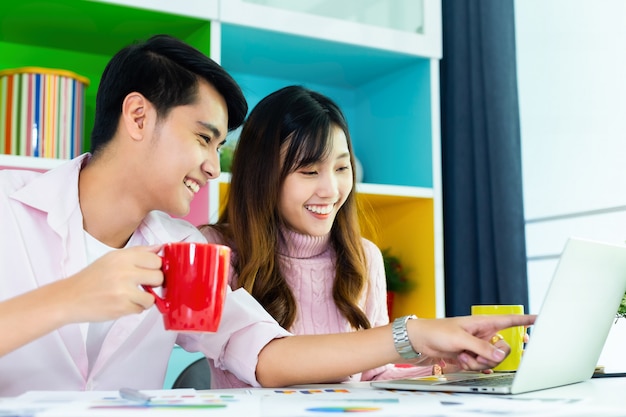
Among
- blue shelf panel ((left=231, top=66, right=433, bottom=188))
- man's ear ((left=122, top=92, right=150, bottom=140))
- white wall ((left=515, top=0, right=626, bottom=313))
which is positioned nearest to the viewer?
man's ear ((left=122, top=92, right=150, bottom=140))

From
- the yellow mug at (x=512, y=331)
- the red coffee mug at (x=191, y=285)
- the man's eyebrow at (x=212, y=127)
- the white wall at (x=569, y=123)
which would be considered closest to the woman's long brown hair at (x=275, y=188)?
the man's eyebrow at (x=212, y=127)

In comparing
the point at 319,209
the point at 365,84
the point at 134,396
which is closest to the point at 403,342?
the point at 134,396

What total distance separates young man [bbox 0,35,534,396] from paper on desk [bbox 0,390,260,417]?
0.89 feet

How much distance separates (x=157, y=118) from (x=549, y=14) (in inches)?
61.4

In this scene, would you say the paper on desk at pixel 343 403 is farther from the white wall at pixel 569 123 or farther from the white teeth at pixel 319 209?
the white wall at pixel 569 123

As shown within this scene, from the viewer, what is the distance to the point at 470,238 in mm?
2553

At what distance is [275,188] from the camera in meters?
1.72

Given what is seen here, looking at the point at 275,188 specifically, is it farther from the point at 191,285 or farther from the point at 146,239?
the point at 191,285

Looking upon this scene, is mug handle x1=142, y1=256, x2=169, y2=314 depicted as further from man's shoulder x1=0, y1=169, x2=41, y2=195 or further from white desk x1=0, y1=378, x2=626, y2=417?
man's shoulder x1=0, y1=169, x2=41, y2=195

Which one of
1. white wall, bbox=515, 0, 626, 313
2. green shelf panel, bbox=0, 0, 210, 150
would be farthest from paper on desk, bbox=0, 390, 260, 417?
white wall, bbox=515, 0, 626, 313

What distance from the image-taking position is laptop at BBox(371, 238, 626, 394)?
0.96 metres

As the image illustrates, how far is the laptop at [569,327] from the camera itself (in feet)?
3.16

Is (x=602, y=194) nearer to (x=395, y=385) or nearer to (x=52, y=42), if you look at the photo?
(x=395, y=385)

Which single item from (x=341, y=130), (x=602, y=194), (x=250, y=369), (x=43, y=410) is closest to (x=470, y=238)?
(x=602, y=194)
